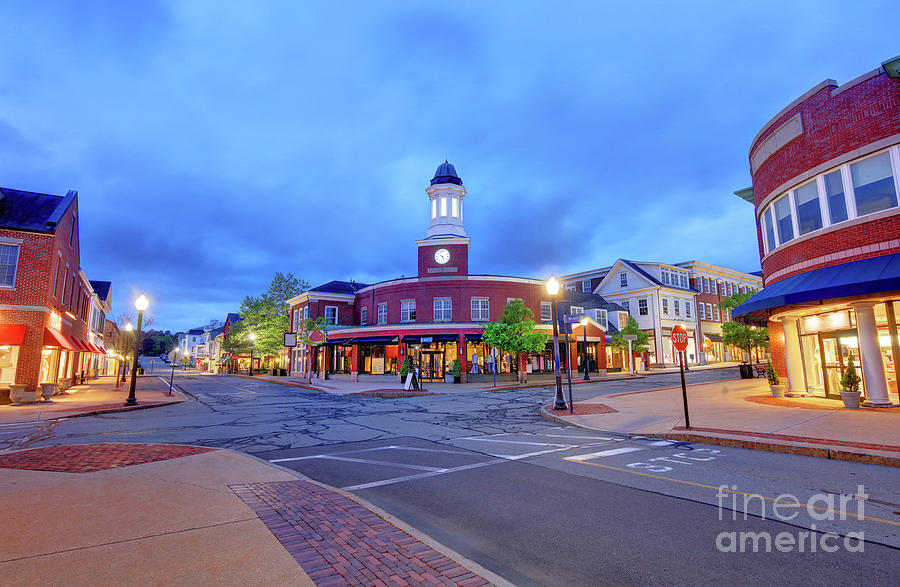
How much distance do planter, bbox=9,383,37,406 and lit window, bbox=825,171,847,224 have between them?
1256 inches

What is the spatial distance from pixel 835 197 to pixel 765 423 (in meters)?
7.96

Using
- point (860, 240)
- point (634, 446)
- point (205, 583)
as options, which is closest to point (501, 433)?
point (634, 446)

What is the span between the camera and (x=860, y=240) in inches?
514

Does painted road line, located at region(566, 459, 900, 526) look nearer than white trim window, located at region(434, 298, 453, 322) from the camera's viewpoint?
Yes

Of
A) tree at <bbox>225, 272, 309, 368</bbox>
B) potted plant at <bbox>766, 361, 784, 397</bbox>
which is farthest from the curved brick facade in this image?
tree at <bbox>225, 272, 309, 368</bbox>

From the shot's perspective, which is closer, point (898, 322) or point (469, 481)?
point (469, 481)

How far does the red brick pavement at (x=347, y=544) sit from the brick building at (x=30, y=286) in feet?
71.8

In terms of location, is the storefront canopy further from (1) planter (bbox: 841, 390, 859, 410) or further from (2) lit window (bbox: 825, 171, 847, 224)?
(2) lit window (bbox: 825, 171, 847, 224)

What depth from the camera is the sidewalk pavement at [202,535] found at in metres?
3.53

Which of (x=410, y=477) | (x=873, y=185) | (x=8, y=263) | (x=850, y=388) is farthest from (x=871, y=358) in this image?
(x=8, y=263)

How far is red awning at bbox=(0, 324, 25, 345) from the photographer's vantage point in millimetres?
19484

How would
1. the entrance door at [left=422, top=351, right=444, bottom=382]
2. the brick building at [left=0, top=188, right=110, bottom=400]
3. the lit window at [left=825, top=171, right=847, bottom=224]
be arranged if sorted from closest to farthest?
the lit window at [left=825, top=171, right=847, bottom=224] → the brick building at [left=0, top=188, right=110, bottom=400] → the entrance door at [left=422, top=351, right=444, bottom=382]

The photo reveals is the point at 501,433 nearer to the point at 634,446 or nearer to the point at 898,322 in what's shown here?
the point at 634,446

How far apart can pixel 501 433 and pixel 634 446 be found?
3.38 m
